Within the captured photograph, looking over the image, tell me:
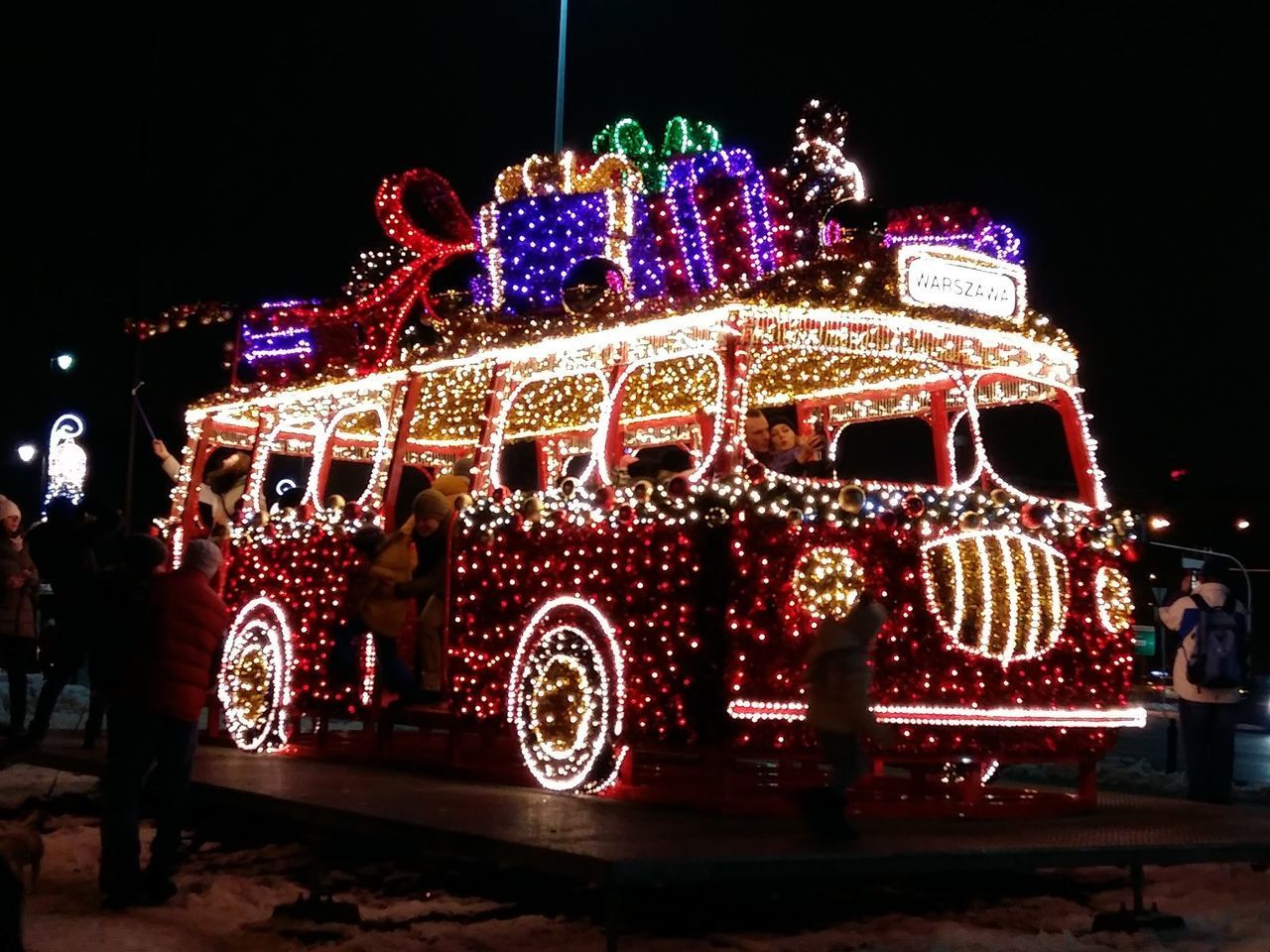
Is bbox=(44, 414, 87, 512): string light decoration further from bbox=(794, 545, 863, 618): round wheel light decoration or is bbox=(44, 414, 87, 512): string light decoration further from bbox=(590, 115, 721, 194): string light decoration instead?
bbox=(794, 545, 863, 618): round wheel light decoration

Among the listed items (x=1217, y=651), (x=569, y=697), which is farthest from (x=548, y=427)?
(x=1217, y=651)

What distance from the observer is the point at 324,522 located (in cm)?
1270

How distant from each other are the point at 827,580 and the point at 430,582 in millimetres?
3113

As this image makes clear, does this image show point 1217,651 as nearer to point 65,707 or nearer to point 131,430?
point 131,430

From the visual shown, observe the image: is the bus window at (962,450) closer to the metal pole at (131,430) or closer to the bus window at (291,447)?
the bus window at (291,447)

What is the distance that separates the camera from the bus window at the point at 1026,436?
11195 millimetres

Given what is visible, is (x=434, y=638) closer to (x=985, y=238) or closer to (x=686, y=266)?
(x=686, y=266)

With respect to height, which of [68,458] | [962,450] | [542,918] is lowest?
[542,918]

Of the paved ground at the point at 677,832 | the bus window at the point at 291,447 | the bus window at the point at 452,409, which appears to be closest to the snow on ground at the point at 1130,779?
the paved ground at the point at 677,832

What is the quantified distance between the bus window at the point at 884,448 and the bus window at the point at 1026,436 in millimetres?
527

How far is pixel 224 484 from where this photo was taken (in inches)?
573

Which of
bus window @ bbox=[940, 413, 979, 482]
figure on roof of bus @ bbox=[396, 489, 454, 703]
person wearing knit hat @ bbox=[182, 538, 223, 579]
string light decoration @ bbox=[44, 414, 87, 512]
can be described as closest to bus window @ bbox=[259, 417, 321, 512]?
figure on roof of bus @ bbox=[396, 489, 454, 703]

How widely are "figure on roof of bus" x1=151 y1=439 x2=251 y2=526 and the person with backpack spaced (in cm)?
755

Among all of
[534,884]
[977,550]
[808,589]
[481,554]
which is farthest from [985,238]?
[534,884]
